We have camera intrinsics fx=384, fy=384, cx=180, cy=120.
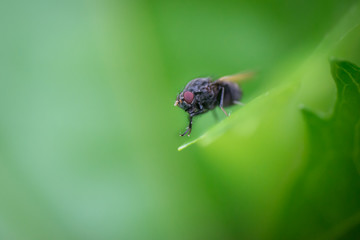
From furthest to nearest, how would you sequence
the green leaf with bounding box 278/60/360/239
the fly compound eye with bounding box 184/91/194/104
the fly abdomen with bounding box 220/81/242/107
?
the fly abdomen with bounding box 220/81/242/107
the fly compound eye with bounding box 184/91/194/104
the green leaf with bounding box 278/60/360/239

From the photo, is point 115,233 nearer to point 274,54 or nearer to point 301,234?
point 301,234

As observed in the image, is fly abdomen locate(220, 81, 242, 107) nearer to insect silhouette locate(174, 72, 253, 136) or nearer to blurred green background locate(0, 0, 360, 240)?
insect silhouette locate(174, 72, 253, 136)

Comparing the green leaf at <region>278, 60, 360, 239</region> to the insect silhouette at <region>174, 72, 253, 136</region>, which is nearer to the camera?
the green leaf at <region>278, 60, 360, 239</region>

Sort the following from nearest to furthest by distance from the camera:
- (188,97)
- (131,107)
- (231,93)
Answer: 1. (188,97)
2. (131,107)
3. (231,93)

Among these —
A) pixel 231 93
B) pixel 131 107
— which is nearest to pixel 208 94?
pixel 231 93

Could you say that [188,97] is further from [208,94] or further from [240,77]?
[240,77]

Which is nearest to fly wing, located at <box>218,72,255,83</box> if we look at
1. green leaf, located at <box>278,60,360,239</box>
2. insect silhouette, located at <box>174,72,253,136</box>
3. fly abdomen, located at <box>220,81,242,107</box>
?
insect silhouette, located at <box>174,72,253,136</box>

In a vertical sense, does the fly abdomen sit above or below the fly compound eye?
below
